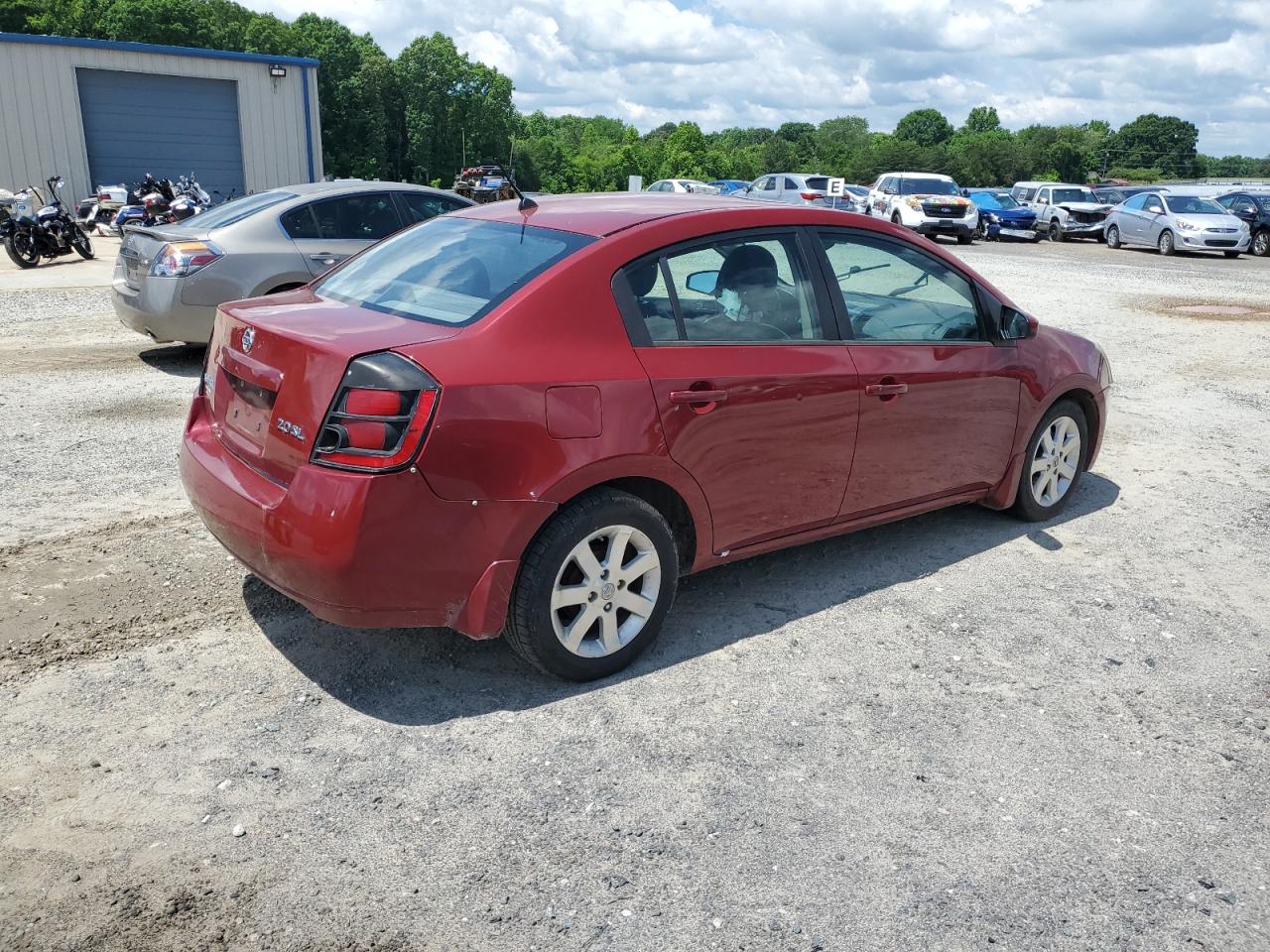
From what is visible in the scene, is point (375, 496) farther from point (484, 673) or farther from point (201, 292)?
point (201, 292)

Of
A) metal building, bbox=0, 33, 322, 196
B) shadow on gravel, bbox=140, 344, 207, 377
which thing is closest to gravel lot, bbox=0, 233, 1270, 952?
shadow on gravel, bbox=140, 344, 207, 377

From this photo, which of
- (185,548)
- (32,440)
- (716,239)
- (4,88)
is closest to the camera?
(716,239)

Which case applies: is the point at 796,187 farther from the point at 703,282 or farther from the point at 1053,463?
the point at 703,282

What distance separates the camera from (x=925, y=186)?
29672mm

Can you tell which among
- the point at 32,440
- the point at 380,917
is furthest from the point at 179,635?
the point at 32,440

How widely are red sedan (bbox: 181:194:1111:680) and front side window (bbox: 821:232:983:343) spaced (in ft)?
0.04

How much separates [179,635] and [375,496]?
1346mm

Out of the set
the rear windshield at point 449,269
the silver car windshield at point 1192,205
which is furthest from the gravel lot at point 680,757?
the silver car windshield at point 1192,205

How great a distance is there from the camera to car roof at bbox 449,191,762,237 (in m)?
4.20

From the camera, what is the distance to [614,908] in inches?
111

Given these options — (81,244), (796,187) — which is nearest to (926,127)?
(796,187)

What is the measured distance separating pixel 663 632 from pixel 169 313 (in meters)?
5.91

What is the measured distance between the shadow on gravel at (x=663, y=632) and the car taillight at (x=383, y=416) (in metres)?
0.92

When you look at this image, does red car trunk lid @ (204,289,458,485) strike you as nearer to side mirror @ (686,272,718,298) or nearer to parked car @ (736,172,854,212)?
side mirror @ (686,272,718,298)
